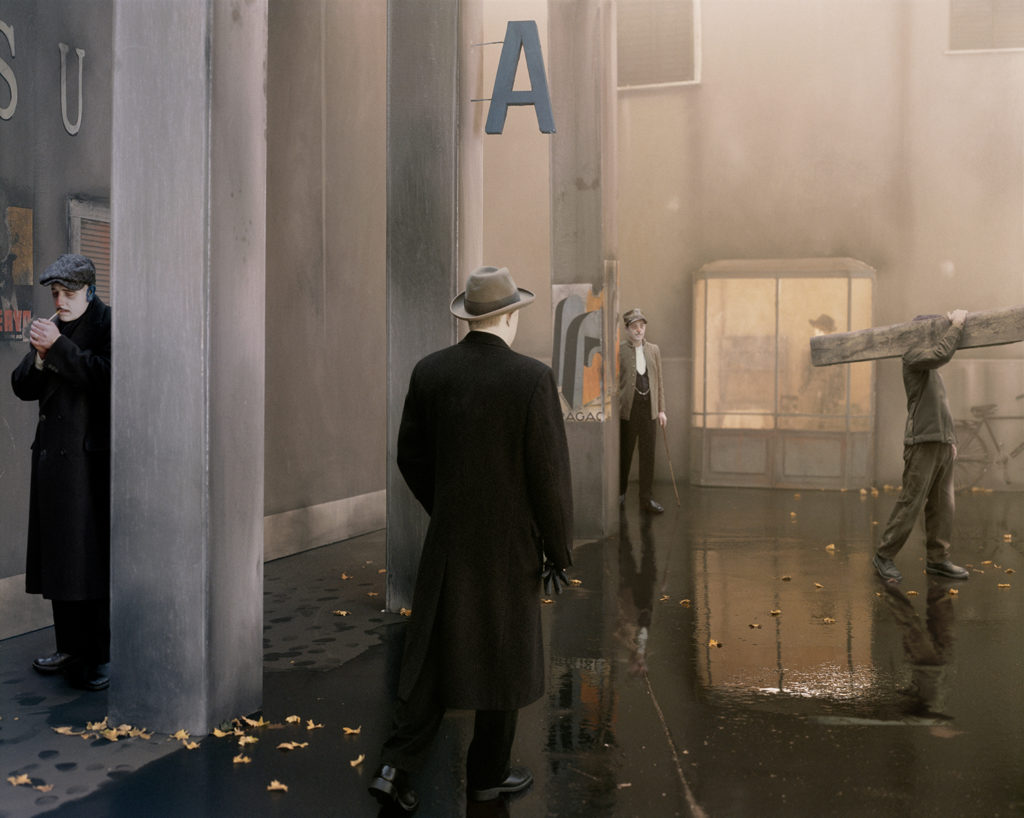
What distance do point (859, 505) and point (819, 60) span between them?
6217 millimetres

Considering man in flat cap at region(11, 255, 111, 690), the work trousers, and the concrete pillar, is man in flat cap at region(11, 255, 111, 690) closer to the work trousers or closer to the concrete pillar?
the concrete pillar

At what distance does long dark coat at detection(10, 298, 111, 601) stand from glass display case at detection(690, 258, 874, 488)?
414 inches

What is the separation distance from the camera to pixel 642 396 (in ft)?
39.4

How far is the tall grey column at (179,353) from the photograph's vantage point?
4.65 m

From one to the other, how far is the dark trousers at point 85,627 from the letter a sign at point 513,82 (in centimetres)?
377

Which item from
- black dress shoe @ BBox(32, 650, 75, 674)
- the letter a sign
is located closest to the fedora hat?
the letter a sign

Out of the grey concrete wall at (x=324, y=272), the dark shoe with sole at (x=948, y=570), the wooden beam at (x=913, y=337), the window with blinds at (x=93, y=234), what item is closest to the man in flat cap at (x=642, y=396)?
the grey concrete wall at (x=324, y=272)

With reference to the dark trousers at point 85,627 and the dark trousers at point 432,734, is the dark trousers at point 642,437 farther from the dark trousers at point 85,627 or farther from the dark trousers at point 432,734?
the dark trousers at point 432,734

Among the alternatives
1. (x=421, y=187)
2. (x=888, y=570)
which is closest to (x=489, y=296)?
(x=421, y=187)

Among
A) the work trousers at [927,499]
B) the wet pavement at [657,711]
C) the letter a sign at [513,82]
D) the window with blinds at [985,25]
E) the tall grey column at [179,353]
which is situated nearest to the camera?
the wet pavement at [657,711]

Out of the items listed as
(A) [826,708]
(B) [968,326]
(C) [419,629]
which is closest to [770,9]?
(B) [968,326]

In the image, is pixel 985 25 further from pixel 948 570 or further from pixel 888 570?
pixel 888 570

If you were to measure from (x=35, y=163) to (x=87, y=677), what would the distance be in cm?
325

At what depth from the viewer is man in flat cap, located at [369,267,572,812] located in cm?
380
